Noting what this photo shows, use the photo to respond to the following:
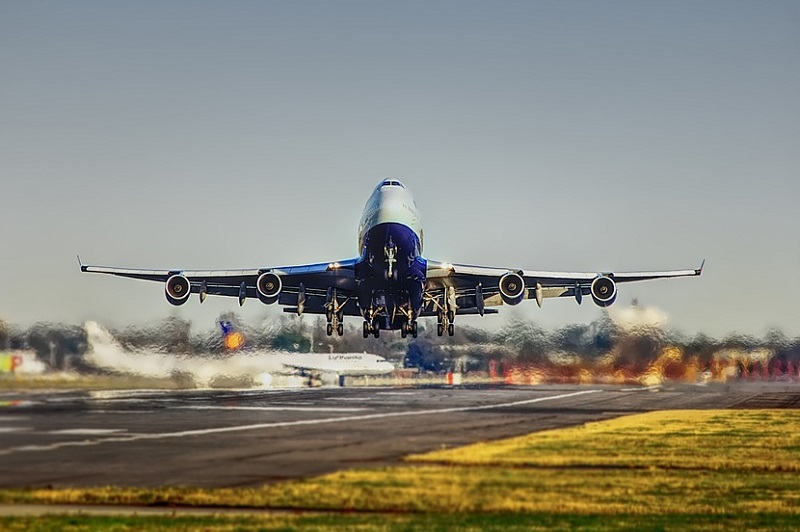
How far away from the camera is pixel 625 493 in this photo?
20938mm

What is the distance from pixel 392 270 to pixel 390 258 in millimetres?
1086

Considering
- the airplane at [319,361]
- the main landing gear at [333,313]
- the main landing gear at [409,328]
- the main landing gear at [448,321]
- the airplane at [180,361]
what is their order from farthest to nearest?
the airplane at [319,361], the main landing gear at [448,321], the main landing gear at [409,328], the main landing gear at [333,313], the airplane at [180,361]

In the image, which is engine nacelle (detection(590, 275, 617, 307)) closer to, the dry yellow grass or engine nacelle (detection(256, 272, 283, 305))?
engine nacelle (detection(256, 272, 283, 305))

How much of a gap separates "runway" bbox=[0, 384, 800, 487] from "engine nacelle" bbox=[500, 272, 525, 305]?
231 inches

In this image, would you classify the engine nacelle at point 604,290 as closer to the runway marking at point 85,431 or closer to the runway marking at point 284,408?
the runway marking at point 284,408

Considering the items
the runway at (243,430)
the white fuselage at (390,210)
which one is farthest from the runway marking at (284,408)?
the white fuselage at (390,210)

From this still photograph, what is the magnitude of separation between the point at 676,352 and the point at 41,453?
55.0 m

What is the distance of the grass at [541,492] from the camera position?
17.9 metres

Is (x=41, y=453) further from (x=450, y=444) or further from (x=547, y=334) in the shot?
(x=547, y=334)

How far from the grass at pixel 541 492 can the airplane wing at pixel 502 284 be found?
101ft

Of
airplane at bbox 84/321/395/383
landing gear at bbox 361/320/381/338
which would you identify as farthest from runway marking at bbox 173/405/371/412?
airplane at bbox 84/321/395/383

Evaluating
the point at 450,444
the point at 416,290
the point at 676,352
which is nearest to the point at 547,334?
the point at 676,352

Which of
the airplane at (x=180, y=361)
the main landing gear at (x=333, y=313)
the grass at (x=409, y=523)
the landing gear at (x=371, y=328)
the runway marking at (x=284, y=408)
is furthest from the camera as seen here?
the landing gear at (x=371, y=328)

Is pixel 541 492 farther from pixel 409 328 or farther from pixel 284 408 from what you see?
pixel 409 328
